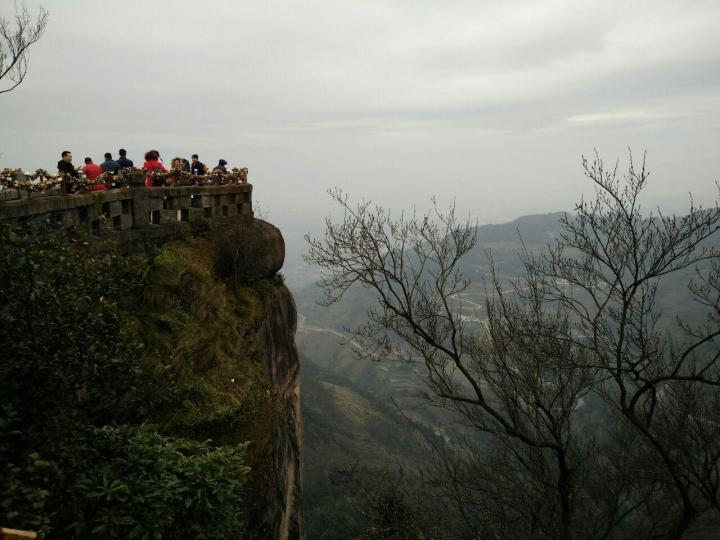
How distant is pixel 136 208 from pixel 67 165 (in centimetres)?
210

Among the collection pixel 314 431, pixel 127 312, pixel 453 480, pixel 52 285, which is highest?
pixel 52 285

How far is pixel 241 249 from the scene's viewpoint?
49.8 ft

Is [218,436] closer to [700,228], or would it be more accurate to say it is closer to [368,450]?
[700,228]

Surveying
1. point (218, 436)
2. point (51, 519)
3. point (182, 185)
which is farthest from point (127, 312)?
point (182, 185)

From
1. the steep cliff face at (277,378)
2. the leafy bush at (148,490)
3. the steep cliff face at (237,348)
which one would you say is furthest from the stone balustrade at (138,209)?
the leafy bush at (148,490)

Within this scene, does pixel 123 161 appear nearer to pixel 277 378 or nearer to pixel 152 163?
pixel 152 163

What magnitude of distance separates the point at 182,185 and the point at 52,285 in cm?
983

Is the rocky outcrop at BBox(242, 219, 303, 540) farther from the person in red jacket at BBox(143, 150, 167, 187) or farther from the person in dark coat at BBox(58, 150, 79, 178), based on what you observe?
the person in dark coat at BBox(58, 150, 79, 178)

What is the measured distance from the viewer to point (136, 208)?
→ 13273 millimetres

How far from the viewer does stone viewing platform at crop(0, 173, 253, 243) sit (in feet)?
30.6

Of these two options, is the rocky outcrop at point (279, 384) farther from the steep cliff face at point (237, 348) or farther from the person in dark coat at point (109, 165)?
the person in dark coat at point (109, 165)

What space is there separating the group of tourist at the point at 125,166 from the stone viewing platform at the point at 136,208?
0.66m

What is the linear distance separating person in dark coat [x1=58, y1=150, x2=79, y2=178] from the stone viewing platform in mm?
711

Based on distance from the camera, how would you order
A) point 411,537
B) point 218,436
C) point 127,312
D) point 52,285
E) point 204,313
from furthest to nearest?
point 411,537 → point 204,313 → point 127,312 → point 218,436 → point 52,285
